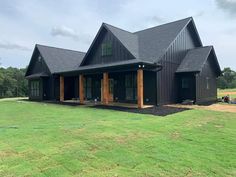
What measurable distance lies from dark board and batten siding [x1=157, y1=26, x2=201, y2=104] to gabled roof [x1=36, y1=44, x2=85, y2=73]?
431 inches

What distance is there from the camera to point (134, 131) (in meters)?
6.95

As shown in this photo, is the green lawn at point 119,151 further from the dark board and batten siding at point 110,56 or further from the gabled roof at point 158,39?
the dark board and batten siding at point 110,56

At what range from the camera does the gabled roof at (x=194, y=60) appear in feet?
52.5

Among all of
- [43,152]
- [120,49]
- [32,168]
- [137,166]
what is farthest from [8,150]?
[120,49]

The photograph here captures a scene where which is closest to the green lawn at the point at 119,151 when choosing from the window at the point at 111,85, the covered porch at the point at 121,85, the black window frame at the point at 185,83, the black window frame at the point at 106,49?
the covered porch at the point at 121,85

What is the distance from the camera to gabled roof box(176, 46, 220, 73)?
16.0m

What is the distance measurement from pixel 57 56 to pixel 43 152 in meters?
21.3

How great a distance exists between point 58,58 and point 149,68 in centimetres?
1354

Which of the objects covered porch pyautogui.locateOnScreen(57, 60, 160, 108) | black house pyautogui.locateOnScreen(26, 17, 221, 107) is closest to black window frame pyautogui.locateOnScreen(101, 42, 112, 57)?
black house pyautogui.locateOnScreen(26, 17, 221, 107)

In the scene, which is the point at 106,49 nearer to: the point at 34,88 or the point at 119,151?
the point at 34,88

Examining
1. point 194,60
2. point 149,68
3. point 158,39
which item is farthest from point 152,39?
point 149,68

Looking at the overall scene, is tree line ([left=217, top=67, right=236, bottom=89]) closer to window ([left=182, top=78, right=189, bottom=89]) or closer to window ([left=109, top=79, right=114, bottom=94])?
window ([left=182, top=78, right=189, bottom=89])

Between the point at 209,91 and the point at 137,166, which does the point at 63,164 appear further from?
the point at 209,91

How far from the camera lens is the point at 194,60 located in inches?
667
